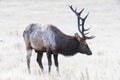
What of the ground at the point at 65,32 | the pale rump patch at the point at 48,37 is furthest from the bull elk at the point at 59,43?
the ground at the point at 65,32

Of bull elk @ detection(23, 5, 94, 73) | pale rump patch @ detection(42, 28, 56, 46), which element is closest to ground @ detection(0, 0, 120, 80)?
bull elk @ detection(23, 5, 94, 73)

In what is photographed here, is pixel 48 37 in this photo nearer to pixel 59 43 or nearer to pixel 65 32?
pixel 59 43

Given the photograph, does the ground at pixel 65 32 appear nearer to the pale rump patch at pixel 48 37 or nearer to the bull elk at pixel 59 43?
the bull elk at pixel 59 43

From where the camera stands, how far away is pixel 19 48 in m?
20.1

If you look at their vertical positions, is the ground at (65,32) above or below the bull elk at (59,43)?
below

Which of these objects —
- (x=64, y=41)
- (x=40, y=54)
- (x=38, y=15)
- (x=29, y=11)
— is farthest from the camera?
(x=29, y=11)

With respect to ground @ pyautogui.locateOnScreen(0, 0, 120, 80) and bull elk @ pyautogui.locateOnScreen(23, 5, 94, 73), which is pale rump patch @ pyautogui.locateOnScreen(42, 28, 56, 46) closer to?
bull elk @ pyautogui.locateOnScreen(23, 5, 94, 73)

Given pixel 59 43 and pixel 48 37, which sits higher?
pixel 48 37

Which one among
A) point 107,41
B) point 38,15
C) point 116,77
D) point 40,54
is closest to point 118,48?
point 107,41

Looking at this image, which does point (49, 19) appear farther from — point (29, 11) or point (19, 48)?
point (19, 48)

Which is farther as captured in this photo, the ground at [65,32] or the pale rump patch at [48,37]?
the pale rump patch at [48,37]

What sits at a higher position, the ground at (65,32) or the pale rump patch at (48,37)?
the pale rump patch at (48,37)

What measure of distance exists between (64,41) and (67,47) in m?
0.18

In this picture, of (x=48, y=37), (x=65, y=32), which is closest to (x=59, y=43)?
(x=48, y=37)
